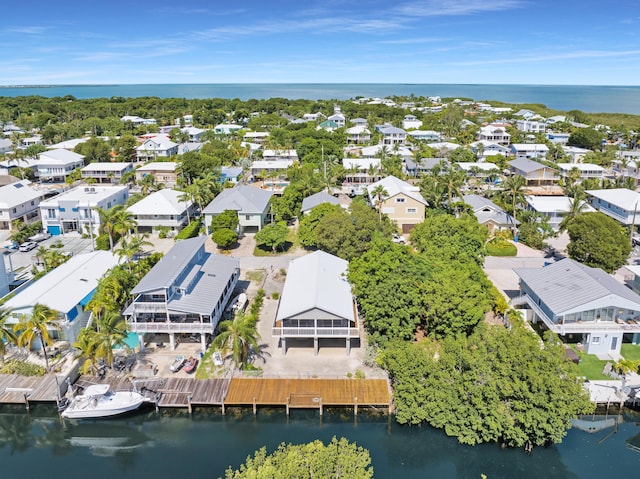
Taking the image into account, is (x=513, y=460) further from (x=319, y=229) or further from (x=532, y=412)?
(x=319, y=229)

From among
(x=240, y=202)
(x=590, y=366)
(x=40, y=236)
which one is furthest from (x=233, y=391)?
(x=40, y=236)

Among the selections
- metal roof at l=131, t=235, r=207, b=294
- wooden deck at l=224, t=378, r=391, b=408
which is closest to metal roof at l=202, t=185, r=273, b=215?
metal roof at l=131, t=235, r=207, b=294

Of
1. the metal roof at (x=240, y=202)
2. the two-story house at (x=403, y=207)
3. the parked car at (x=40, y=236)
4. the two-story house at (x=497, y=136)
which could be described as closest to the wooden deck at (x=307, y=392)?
the metal roof at (x=240, y=202)

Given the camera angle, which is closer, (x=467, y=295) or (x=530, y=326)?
(x=467, y=295)

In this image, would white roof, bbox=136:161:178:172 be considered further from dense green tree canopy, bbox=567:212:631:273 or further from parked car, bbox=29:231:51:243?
dense green tree canopy, bbox=567:212:631:273

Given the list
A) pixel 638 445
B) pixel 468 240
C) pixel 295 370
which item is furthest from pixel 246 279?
pixel 638 445

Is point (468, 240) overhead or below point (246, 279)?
overhead

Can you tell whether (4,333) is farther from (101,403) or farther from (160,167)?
(160,167)
